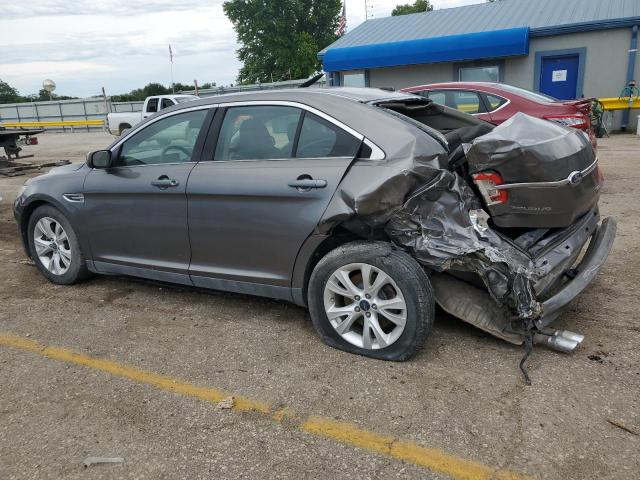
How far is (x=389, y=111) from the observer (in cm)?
380

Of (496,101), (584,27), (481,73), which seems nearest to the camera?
(496,101)

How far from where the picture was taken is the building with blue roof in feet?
54.8

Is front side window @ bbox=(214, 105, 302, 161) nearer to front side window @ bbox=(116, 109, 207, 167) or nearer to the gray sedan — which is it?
the gray sedan

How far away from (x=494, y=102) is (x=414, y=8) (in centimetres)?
4762

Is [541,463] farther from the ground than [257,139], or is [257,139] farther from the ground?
[257,139]

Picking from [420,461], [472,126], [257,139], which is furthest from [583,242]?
[257,139]

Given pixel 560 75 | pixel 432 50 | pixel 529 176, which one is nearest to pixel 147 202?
pixel 529 176

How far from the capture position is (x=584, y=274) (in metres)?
3.48

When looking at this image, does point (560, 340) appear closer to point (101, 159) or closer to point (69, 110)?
point (101, 159)

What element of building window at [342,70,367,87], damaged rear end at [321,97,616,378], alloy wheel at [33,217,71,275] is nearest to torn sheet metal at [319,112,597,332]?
damaged rear end at [321,97,616,378]

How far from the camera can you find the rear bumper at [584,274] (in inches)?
127

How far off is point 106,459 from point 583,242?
10.3ft

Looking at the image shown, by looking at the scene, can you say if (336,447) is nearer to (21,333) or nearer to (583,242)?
(583,242)

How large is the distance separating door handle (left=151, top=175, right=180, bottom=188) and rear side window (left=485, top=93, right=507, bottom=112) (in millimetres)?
5673
